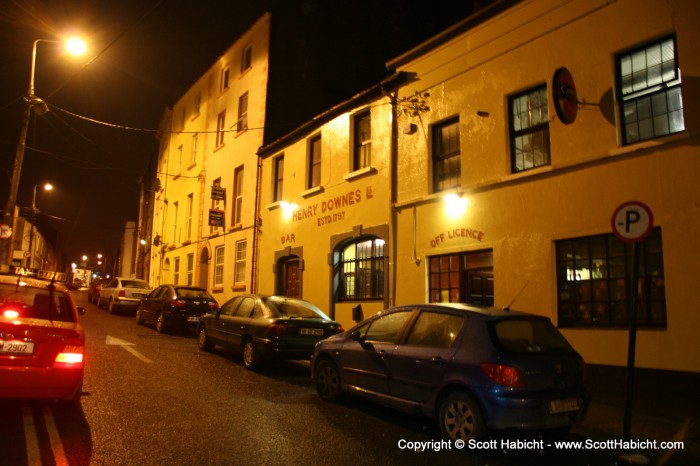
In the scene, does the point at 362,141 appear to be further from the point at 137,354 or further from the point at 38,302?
the point at 38,302

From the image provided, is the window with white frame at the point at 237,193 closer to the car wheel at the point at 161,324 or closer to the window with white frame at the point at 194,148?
the window with white frame at the point at 194,148

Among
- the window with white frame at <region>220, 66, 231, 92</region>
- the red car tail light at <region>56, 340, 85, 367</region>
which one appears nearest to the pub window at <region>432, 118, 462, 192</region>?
the red car tail light at <region>56, 340, 85, 367</region>

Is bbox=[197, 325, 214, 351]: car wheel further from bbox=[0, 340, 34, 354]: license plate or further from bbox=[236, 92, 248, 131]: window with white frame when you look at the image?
bbox=[236, 92, 248, 131]: window with white frame

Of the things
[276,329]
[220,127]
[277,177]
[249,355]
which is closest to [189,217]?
[220,127]

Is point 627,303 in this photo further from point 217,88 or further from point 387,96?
point 217,88

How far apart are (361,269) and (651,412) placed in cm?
755

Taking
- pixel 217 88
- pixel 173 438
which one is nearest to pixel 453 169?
pixel 173 438

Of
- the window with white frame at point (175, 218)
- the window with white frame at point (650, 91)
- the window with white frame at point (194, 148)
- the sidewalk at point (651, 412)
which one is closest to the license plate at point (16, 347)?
the sidewalk at point (651, 412)

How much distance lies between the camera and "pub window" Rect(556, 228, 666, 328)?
735cm

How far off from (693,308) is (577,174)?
106 inches

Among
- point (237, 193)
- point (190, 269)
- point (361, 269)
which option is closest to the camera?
point (361, 269)

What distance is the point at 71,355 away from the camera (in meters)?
5.52

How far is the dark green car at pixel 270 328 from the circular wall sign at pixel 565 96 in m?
5.58

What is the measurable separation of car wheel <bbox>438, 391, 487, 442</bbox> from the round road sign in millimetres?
2599
